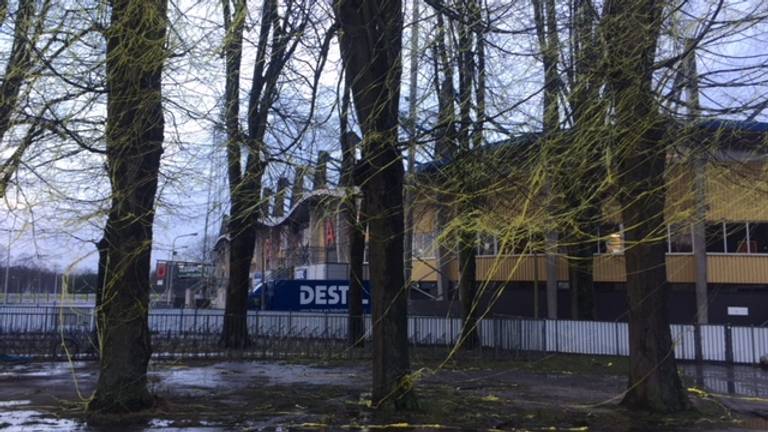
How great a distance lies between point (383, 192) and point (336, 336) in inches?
527

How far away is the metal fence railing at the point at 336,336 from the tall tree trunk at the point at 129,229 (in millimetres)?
9475

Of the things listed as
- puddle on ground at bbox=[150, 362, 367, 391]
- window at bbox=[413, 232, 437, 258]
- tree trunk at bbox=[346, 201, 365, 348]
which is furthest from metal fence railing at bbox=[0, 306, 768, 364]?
window at bbox=[413, 232, 437, 258]

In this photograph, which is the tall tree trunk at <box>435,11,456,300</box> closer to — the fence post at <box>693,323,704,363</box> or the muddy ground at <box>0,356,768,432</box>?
the muddy ground at <box>0,356,768,432</box>

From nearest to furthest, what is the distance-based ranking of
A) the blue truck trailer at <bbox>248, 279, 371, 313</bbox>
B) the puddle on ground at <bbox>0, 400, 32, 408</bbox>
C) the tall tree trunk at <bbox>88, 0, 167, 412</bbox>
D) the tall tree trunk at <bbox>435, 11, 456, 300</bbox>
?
1. the tall tree trunk at <bbox>435, 11, 456, 300</bbox>
2. the tall tree trunk at <bbox>88, 0, 167, 412</bbox>
3. the puddle on ground at <bbox>0, 400, 32, 408</bbox>
4. the blue truck trailer at <bbox>248, 279, 371, 313</bbox>

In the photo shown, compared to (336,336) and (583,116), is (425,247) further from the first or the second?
(336,336)

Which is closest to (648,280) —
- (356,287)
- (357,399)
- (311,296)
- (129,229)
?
(357,399)

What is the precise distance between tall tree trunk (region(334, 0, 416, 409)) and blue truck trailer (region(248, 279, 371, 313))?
1290 centimetres

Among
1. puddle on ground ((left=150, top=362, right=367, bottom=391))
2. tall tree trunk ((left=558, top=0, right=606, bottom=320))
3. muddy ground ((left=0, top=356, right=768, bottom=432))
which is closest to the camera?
tall tree trunk ((left=558, top=0, right=606, bottom=320))

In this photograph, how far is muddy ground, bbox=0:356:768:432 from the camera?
9.73 meters

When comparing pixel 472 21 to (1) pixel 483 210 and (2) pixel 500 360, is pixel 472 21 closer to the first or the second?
(1) pixel 483 210

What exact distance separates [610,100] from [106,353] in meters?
7.64

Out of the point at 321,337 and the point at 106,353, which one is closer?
the point at 106,353

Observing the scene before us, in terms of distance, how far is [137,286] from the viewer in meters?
10.2

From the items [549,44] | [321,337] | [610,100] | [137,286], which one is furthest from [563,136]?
[321,337]
